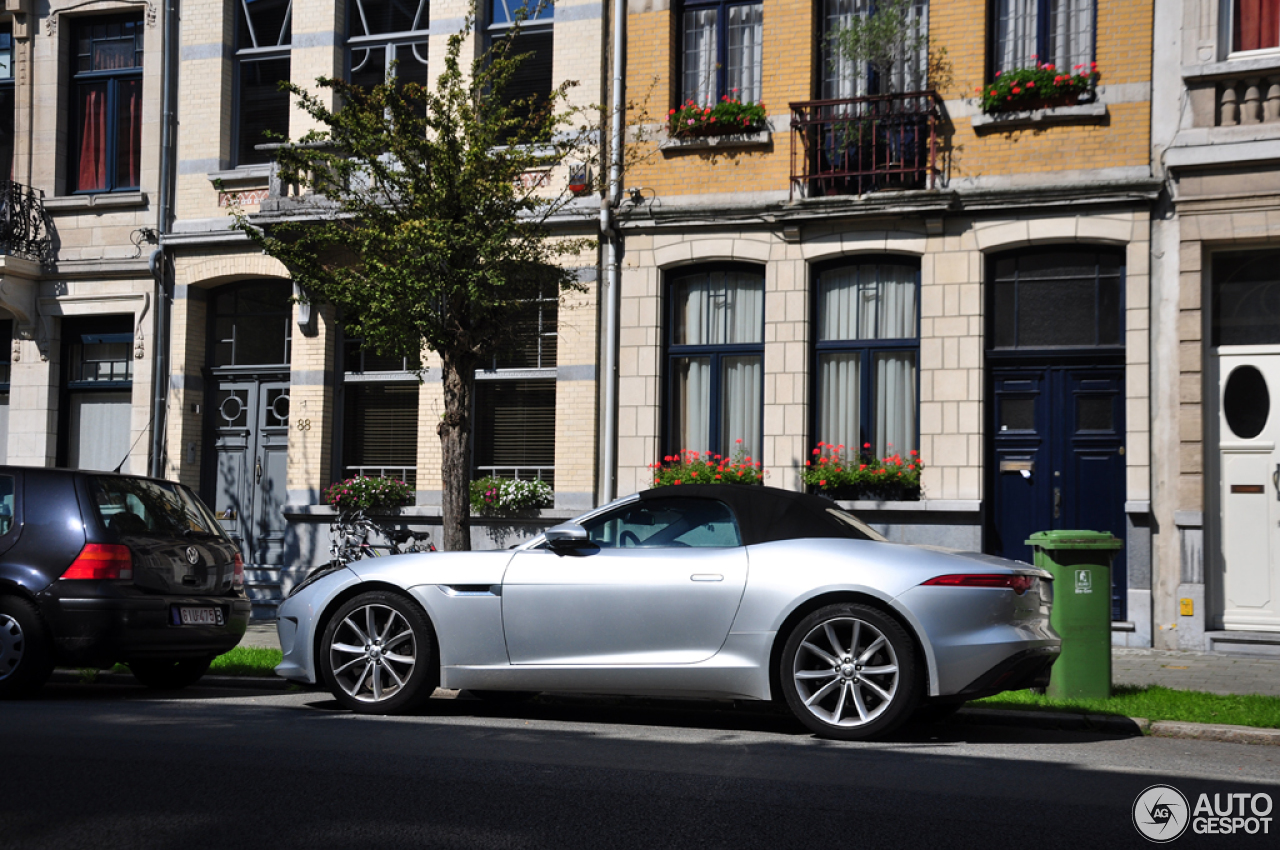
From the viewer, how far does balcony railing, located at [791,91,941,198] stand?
1371 cm

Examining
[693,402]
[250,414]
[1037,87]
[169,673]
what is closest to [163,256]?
[250,414]

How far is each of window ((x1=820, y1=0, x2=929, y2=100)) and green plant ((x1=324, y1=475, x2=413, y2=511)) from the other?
6971 millimetres

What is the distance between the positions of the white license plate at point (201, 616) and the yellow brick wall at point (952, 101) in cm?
785

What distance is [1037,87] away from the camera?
13227mm

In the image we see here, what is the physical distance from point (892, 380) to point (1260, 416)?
3.71m

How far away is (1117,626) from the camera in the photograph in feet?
41.0

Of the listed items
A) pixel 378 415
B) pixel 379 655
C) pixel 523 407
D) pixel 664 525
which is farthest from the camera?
pixel 378 415

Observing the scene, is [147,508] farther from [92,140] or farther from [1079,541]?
[92,140]

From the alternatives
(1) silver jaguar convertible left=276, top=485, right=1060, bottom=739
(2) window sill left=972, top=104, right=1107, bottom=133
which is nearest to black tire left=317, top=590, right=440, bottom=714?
(1) silver jaguar convertible left=276, top=485, right=1060, bottom=739

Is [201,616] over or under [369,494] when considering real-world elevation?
under

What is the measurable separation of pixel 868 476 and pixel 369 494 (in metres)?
6.14

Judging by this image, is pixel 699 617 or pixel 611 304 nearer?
pixel 699 617

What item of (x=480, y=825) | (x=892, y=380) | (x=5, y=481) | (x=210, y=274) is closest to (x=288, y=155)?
A: (x=5, y=481)

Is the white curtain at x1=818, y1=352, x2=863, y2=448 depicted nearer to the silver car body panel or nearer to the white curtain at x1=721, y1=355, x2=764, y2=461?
the white curtain at x1=721, y1=355, x2=764, y2=461
